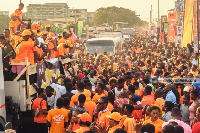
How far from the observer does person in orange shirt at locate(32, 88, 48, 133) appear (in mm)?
9641

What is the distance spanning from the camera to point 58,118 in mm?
8562

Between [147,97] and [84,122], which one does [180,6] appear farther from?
[84,122]

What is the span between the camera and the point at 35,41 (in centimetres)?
1084

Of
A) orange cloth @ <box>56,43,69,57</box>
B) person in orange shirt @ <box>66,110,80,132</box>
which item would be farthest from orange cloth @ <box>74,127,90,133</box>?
orange cloth @ <box>56,43,69,57</box>

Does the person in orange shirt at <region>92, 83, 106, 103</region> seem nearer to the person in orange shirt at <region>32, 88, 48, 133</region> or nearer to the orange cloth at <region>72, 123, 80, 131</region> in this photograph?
the person in orange shirt at <region>32, 88, 48, 133</region>

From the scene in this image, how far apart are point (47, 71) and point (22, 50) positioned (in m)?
1.51

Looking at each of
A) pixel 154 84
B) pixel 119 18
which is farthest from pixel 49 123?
pixel 119 18

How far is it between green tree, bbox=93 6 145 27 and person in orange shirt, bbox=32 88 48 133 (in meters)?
128

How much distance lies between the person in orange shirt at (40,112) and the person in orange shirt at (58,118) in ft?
3.43

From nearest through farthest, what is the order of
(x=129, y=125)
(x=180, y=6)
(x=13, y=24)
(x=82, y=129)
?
(x=82, y=129) → (x=129, y=125) → (x=13, y=24) → (x=180, y=6)

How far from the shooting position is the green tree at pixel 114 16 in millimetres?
142500

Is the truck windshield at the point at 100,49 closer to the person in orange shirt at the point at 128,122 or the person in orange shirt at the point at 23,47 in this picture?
the person in orange shirt at the point at 23,47

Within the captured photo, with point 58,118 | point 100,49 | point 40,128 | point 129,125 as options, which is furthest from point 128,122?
point 100,49

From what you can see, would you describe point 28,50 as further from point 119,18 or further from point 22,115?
point 119,18
